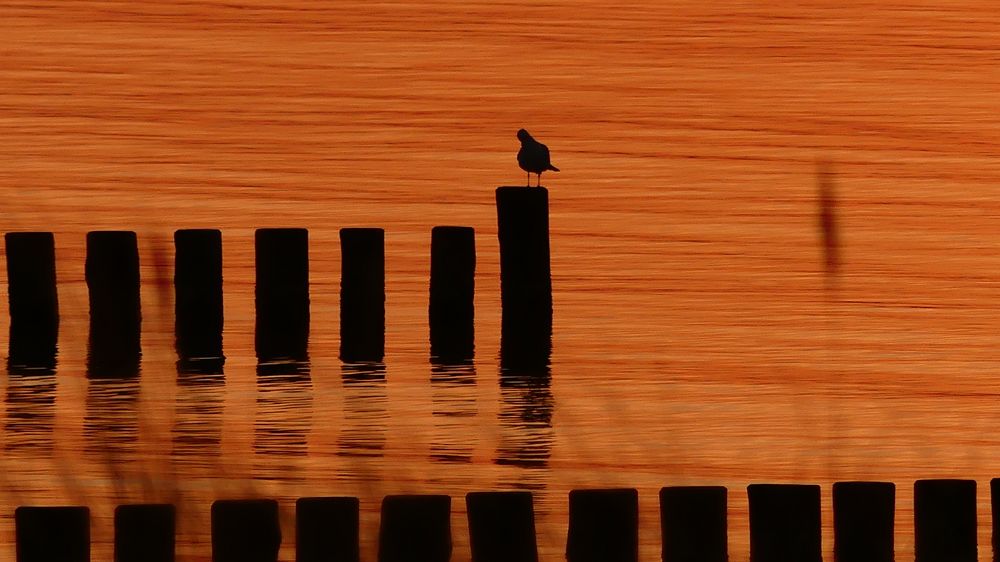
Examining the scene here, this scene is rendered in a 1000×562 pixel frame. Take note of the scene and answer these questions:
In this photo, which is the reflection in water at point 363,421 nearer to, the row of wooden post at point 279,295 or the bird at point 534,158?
the row of wooden post at point 279,295

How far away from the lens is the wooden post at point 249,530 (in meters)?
6.01

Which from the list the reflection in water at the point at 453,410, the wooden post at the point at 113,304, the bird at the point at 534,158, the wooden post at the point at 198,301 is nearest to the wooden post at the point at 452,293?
the reflection in water at the point at 453,410

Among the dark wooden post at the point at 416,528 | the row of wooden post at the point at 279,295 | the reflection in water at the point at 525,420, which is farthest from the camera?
the row of wooden post at the point at 279,295

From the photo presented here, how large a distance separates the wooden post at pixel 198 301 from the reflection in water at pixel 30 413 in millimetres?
736

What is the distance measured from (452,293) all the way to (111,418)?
1923mm

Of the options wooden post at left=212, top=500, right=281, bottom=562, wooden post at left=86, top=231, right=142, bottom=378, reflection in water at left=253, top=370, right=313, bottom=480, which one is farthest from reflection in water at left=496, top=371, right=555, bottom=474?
wooden post at left=212, top=500, right=281, bottom=562

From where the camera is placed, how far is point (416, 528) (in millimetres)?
6059

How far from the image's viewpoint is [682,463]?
8.81m

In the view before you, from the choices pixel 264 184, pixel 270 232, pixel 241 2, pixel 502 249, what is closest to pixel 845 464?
pixel 502 249

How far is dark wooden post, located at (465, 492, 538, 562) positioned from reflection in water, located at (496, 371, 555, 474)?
7.75 feet

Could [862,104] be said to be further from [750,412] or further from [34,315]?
[34,315]

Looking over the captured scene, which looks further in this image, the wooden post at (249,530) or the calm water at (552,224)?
the calm water at (552,224)

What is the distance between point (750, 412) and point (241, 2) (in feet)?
25.1

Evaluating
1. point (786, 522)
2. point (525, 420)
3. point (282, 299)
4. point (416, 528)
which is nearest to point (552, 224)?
point (282, 299)
